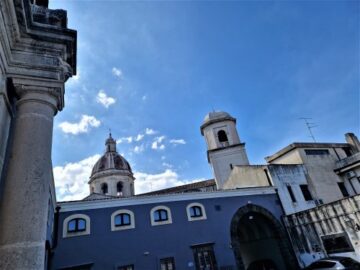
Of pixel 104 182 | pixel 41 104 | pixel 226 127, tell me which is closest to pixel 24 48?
pixel 41 104

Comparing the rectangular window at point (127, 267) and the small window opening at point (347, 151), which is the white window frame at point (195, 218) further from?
the small window opening at point (347, 151)

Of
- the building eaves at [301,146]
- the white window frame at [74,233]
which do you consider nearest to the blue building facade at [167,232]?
the white window frame at [74,233]

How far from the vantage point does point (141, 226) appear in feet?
48.8

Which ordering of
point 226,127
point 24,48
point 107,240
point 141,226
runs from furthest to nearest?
point 226,127
point 141,226
point 107,240
point 24,48

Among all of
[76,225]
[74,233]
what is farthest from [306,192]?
[74,233]

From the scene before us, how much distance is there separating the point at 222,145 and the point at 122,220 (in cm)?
1604

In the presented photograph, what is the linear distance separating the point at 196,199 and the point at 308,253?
26.9 feet

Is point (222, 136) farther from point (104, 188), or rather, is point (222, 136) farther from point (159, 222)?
point (104, 188)

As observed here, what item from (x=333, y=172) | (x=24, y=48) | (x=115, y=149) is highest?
(x=115, y=149)

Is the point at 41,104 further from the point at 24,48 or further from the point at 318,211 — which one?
the point at 318,211

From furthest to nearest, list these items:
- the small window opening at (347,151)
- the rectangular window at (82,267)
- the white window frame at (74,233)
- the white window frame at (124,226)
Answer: the small window opening at (347,151)
the white window frame at (124,226)
the white window frame at (74,233)
the rectangular window at (82,267)

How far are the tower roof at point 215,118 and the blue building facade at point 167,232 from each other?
11.7 metres

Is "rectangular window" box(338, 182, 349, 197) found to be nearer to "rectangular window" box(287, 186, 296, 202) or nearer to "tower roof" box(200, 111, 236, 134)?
"rectangular window" box(287, 186, 296, 202)

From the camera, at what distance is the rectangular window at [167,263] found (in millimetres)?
14180
